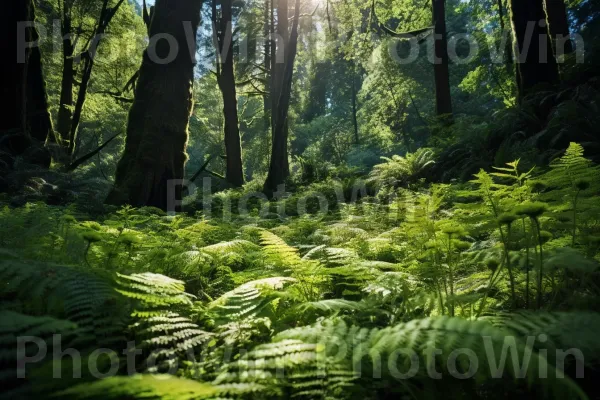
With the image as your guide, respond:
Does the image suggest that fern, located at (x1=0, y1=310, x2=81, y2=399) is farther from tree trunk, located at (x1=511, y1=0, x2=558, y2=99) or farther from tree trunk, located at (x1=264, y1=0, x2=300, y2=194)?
tree trunk, located at (x1=264, y1=0, x2=300, y2=194)

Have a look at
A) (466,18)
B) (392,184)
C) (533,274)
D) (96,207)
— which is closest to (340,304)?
(533,274)

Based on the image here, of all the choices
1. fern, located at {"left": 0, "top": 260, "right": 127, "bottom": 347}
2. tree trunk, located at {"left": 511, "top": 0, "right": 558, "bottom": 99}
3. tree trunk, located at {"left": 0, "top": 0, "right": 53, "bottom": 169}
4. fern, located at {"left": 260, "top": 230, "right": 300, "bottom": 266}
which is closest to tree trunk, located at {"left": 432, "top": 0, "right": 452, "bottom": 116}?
tree trunk, located at {"left": 511, "top": 0, "right": 558, "bottom": 99}

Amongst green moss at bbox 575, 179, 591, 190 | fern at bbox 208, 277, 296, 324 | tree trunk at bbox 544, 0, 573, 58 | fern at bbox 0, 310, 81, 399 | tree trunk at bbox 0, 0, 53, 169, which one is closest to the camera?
fern at bbox 0, 310, 81, 399

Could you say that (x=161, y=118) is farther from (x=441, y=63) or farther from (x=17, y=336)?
(x=441, y=63)

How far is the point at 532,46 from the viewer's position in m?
6.05

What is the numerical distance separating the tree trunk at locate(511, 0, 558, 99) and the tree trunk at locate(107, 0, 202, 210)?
18.8 feet

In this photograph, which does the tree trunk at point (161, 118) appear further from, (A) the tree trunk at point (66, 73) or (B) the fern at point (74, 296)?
(A) the tree trunk at point (66, 73)

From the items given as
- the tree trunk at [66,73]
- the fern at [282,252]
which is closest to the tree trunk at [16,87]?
the tree trunk at [66,73]

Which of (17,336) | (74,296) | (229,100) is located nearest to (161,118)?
(74,296)

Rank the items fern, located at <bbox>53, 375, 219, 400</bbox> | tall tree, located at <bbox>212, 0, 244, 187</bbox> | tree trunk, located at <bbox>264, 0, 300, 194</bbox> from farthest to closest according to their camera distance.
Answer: tall tree, located at <bbox>212, 0, 244, 187</bbox>, tree trunk, located at <bbox>264, 0, 300, 194</bbox>, fern, located at <bbox>53, 375, 219, 400</bbox>

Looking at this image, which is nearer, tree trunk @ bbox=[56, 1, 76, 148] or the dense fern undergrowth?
the dense fern undergrowth

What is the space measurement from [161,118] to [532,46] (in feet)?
21.1

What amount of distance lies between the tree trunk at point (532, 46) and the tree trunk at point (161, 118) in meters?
5.74

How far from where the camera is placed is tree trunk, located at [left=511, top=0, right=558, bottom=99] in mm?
5984
